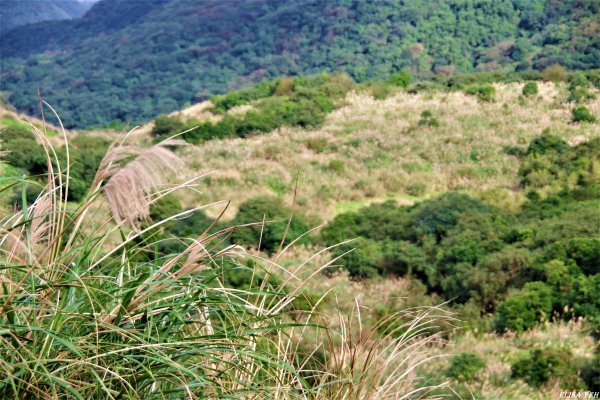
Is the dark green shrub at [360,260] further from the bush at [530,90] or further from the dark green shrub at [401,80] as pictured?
the dark green shrub at [401,80]

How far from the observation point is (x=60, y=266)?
6.79ft

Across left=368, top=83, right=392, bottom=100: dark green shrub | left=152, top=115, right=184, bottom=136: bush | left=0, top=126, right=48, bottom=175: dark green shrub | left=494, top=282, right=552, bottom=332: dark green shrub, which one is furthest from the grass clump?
left=494, top=282, right=552, bottom=332: dark green shrub

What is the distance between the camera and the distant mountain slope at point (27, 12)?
4786 inches

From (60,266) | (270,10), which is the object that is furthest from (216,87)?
(60,266)

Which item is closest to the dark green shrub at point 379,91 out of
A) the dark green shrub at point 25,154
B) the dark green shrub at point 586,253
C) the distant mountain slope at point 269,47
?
the dark green shrub at point 25,154

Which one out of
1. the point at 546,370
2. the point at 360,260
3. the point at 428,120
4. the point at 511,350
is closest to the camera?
the point at 546,370

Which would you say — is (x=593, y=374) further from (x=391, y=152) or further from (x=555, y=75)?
(x=555, y=75)

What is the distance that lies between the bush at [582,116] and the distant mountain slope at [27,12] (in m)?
107

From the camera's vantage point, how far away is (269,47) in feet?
261

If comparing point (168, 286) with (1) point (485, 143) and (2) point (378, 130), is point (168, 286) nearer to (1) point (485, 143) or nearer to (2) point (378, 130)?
(1) point (485, 143)

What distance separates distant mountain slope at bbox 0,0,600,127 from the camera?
5388 centimetres

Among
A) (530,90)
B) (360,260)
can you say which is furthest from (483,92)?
(360,260)

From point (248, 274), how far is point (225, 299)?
6243 mm

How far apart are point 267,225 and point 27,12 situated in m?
130
